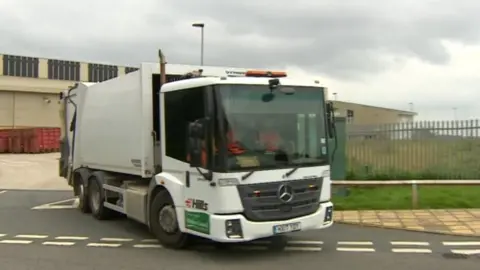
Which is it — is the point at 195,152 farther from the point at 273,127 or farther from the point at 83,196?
the point at 83,196

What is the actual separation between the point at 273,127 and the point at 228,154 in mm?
863

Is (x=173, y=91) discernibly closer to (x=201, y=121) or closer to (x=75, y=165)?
(x=201, y=121)

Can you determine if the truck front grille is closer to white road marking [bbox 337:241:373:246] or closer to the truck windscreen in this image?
the truck windscreen

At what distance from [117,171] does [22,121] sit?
201 ft

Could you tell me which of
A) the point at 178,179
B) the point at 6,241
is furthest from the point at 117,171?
the point at 178,179

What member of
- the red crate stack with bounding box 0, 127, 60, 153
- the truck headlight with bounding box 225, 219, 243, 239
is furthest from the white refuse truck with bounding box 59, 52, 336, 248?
the red crate stack with bounding box 0, 127, 60, 153

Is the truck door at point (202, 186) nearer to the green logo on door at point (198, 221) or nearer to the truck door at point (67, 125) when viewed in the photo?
the green logo on door at point (198, 221)

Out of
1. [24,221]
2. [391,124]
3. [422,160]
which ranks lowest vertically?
[24,221]

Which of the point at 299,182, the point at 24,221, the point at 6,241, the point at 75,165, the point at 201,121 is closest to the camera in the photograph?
the point at 201,121

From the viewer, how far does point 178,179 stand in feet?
28.7

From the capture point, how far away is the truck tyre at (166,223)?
8961 mm

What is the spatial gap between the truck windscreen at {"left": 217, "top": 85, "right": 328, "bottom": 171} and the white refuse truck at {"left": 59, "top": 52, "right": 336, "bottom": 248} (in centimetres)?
1

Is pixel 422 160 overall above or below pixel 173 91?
below

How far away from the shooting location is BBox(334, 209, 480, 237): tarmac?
1061 centimetres
